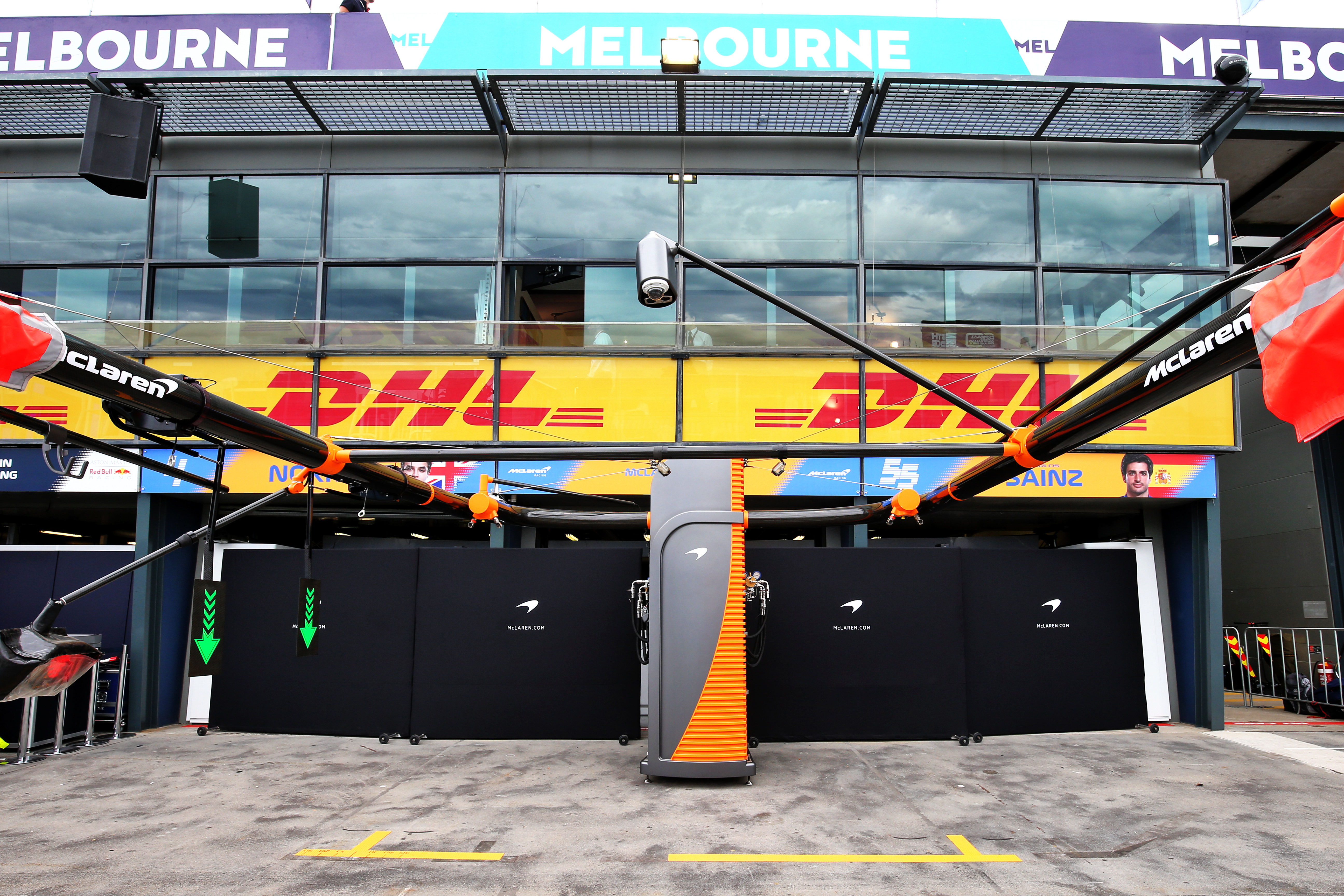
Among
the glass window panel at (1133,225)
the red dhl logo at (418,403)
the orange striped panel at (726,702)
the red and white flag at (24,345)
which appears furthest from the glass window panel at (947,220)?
the red and white flag at (24,345)

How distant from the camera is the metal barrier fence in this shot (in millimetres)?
12680

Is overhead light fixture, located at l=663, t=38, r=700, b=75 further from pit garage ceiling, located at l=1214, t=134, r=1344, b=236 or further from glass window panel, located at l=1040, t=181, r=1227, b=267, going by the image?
pit garage ceiling, located at l=1214, t=134, r=1344, b=236

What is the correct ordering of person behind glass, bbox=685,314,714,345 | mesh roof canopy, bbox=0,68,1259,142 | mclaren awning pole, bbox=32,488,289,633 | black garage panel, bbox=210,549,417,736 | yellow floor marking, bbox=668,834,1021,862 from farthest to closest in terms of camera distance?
1. person behind glass, bbox=685,314,714,345
2. mesh roof canopy, bbox=0,68,1259,142
3. black garage panel, bbox=210,549,417,736
4. yellow floor marking, bbox=668,834,1021,862
5. mclaren awning pole, bbox=32,488,289,633

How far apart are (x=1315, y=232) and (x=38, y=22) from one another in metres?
15.8

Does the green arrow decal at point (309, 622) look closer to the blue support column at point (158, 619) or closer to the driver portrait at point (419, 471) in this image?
the driver portrait at point (419, 471)

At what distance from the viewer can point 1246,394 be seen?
18016 mm

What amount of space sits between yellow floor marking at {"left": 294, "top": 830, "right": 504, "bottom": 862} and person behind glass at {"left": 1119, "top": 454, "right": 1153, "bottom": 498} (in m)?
9.59

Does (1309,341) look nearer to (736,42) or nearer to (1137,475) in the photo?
(1137,475)

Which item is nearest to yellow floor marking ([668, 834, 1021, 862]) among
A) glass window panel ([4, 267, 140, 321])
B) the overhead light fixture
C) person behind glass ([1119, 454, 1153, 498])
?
person behind glass ([1119, 454, 1153, 498])

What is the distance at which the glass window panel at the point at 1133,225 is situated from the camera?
11.8 m

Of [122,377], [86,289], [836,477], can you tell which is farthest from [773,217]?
[86,289]

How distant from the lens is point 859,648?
1016cm

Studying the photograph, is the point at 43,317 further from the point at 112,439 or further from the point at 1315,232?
the point at 112,439

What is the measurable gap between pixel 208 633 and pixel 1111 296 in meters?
12.0
